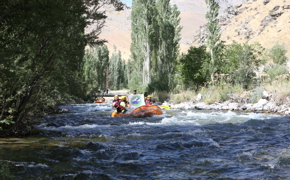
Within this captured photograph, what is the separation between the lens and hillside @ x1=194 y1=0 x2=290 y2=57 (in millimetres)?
63300

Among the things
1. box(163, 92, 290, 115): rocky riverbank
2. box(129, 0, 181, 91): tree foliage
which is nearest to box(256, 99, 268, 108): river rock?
box(163, 92, 290, 115): rocky riverbank

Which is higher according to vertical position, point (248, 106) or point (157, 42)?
point (157, 42)

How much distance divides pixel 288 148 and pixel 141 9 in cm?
2327

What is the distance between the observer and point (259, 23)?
7725 cm

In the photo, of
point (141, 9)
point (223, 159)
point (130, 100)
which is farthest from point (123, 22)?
point (223, 159)

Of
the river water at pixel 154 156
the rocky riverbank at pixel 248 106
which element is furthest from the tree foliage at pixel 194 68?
the river water at pixel 154 156

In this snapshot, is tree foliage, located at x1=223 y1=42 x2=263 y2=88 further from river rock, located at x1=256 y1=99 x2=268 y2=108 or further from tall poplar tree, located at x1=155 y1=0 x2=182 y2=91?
tall poplar tree, located at x1=155 y1=0 x2=182 y2=91

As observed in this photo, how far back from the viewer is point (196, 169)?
16.0 feet

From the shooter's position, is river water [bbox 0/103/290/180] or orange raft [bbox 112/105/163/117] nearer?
river water [bbox 0/103/290/180]

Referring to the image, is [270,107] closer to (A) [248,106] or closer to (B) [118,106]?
(A) [248,106]

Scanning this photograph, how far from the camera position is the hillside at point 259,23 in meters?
63.3

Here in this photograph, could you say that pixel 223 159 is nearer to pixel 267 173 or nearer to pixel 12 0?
pixel 267 173

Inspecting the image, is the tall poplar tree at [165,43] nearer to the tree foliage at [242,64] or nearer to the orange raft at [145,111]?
the tree foliage at [242,64]

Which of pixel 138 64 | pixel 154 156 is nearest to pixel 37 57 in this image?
pixel 154 156
